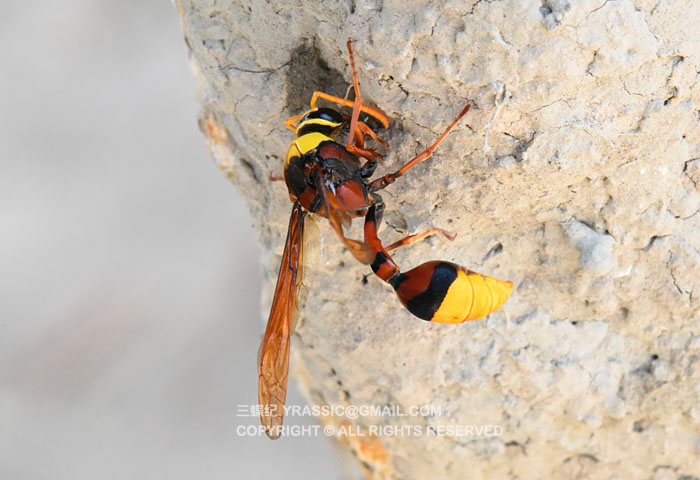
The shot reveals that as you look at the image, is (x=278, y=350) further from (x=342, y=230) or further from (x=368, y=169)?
(x=368, y=169)

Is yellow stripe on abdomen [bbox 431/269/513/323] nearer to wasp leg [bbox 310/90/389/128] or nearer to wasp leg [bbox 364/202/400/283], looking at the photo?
wasp leg [bbox 364/202/400/283]

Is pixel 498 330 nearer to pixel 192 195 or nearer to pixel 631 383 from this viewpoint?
pixel 631 383

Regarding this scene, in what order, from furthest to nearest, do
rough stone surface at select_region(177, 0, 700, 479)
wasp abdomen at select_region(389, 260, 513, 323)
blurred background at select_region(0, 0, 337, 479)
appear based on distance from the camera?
blurred background at select_region(0, 0, 337, 479) → wasp abdomen at select_region(389, 260, 513, 323) → rough stone surface at select_region(177, 0, 700, 479)

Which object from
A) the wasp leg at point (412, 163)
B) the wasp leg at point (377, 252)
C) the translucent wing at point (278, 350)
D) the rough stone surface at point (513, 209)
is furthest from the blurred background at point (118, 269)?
the wasp leg at point (412, 163)

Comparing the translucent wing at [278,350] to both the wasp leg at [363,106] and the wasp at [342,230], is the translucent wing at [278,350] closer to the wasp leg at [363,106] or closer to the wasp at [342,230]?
the wasp at [342,230]

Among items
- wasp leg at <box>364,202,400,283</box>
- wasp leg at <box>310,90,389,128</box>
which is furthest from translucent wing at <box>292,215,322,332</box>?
wasp leg at <box>310,90,389,128</box>

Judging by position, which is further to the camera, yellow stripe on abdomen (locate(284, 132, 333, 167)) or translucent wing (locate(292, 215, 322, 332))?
translucent wing (locate(292, 215, 322, 332))

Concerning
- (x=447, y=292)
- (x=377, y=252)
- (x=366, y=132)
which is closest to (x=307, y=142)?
(x=366, y=132)

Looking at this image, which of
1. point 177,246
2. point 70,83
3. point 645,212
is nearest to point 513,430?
point 645,212
